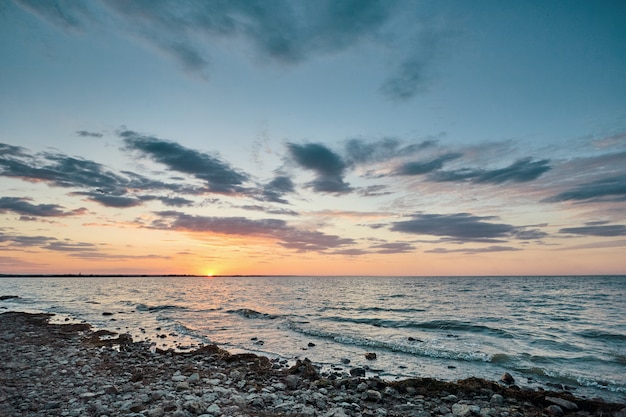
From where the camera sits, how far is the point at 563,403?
10.3 metres

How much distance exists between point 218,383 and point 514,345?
1741 centimetres

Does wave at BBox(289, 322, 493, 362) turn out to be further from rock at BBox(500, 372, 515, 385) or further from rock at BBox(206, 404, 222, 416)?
rock at BBox(206, 404, 222, 416)

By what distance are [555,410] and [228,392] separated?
381 inches

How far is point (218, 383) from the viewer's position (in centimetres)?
1184

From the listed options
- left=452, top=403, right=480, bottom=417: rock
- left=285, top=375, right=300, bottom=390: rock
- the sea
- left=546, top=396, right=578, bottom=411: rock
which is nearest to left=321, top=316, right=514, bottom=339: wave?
the sea

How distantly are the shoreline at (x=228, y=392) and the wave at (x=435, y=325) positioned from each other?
14008mm

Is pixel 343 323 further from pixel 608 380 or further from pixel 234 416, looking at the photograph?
pixel 234 416

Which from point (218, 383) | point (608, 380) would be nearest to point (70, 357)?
point (218, 383)

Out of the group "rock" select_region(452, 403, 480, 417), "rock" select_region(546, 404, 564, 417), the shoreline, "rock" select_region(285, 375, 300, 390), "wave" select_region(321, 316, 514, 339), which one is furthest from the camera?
"wave" select_region(321, 316, 514, 339)

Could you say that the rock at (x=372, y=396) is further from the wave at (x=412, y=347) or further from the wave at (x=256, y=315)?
the wave at (x=256, y=315)

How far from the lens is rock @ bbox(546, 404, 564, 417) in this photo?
390 inches

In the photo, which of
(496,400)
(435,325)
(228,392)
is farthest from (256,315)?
(496,400)

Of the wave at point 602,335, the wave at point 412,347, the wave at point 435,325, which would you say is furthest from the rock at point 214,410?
the wave at point 602,335

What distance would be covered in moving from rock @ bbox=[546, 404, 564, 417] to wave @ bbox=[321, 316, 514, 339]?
14.2 m
